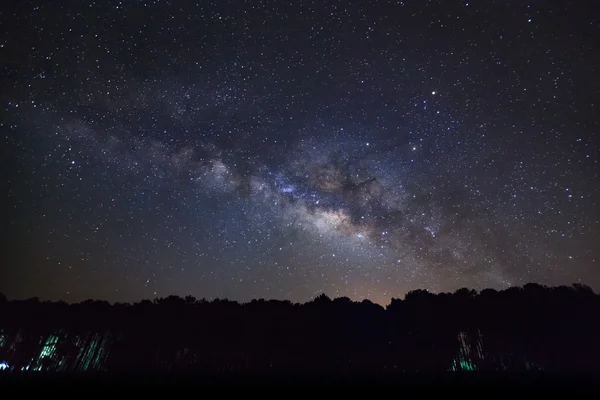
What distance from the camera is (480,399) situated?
53.0 ft

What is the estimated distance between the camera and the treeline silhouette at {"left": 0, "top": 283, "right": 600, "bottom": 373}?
4069 cm

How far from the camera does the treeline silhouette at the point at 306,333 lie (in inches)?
1602

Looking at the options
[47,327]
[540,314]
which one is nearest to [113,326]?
[47,327]

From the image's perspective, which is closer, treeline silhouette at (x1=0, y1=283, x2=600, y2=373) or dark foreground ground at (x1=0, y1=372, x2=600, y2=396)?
dark foreground ground at (x1=0, y1=372, x2=600, y2=396)

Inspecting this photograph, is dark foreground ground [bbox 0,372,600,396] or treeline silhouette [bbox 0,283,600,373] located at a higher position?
treeline silhouette [bbox 0,283,600,373]

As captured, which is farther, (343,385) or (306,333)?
(306,333)

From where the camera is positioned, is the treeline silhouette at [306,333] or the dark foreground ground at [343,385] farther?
the treeline silhouette at [306,333]

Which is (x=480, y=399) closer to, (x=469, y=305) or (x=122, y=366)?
(x=469, y=305)

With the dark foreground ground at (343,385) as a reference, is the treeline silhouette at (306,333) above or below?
above

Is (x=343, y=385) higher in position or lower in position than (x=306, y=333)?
lower

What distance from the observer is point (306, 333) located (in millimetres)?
45219

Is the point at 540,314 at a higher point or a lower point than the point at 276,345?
higher

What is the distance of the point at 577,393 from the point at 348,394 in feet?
37.0

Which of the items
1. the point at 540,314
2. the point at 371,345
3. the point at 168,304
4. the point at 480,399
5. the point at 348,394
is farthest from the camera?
the point at 168,304
